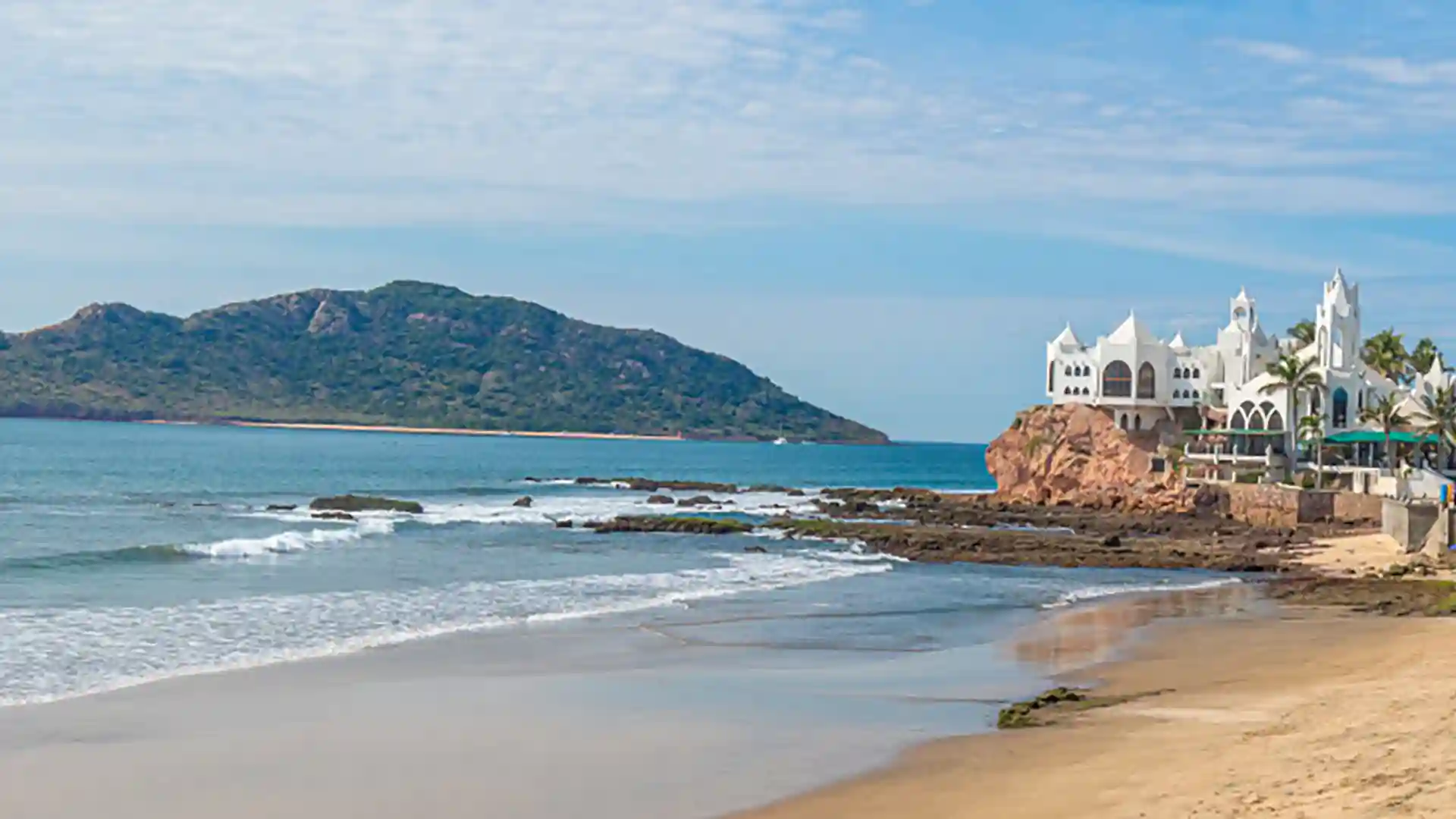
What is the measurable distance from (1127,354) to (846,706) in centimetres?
6285

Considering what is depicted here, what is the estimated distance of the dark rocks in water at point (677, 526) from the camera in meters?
53.5

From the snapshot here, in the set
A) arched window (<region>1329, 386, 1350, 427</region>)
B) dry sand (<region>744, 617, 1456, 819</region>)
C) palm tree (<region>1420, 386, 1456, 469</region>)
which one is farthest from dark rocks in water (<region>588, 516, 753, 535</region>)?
dry sand (<region>744, 617, 1456, 819</region>)

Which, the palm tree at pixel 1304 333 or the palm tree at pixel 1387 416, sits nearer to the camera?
the palm tree at pixel 1387 416

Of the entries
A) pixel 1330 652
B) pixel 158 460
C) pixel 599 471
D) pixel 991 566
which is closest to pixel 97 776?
pixel 1330 652

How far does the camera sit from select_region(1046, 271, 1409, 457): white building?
234 ft

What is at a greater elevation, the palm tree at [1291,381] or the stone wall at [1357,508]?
the palm tree at [1291,381]

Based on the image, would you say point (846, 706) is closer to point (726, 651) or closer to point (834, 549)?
point (726, 651)

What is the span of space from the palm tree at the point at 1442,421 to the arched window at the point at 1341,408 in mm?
4949

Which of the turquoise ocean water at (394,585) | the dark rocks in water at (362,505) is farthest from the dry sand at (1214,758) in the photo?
the dark rocks in water at (362,505)

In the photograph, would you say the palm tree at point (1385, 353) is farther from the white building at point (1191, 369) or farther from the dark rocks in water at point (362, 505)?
the dark rocks in water at point (362, 505)

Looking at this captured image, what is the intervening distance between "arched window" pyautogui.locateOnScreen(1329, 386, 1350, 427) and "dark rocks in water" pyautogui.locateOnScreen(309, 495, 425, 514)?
4202 centimetres

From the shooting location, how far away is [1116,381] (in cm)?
7806

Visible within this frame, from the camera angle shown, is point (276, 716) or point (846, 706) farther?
point (846, 706)

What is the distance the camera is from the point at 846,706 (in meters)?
18.4
